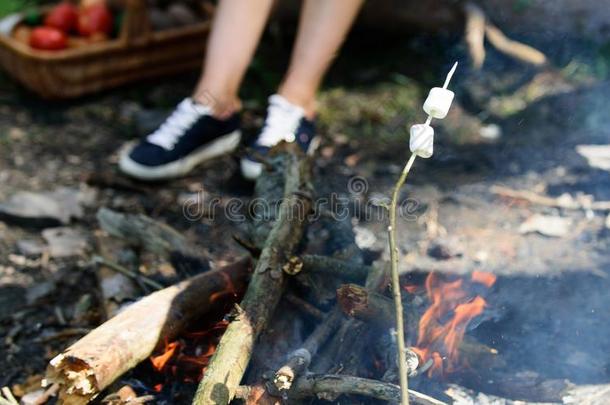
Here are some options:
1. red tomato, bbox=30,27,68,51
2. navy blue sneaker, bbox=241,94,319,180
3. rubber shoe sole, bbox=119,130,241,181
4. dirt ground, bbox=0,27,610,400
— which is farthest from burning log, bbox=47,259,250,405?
red tomato, bbox=30,27,68,51

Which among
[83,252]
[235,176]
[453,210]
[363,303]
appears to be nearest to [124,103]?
[235,176]

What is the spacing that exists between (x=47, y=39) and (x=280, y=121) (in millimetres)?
1497

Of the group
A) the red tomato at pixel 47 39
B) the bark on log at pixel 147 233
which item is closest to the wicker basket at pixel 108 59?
the red tomato at pixel 47 39

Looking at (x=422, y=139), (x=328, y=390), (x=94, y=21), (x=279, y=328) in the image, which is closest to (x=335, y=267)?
(x=279, y=328)

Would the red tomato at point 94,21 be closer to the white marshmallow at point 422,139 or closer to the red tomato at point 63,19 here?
the red tomato at point 63,19

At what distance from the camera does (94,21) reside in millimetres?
3943

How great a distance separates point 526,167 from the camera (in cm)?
324

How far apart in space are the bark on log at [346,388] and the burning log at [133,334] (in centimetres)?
44

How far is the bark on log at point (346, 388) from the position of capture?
1.58 metres

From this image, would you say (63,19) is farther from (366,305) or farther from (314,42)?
(366,305)

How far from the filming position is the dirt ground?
88.0 inches

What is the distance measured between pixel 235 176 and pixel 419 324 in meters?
1.67

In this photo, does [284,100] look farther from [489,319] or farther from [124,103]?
[489,319]

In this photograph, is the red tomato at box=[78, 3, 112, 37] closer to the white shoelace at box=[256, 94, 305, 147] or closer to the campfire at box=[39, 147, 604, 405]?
the white shoelace at box=[256, 94, 305, 147]
